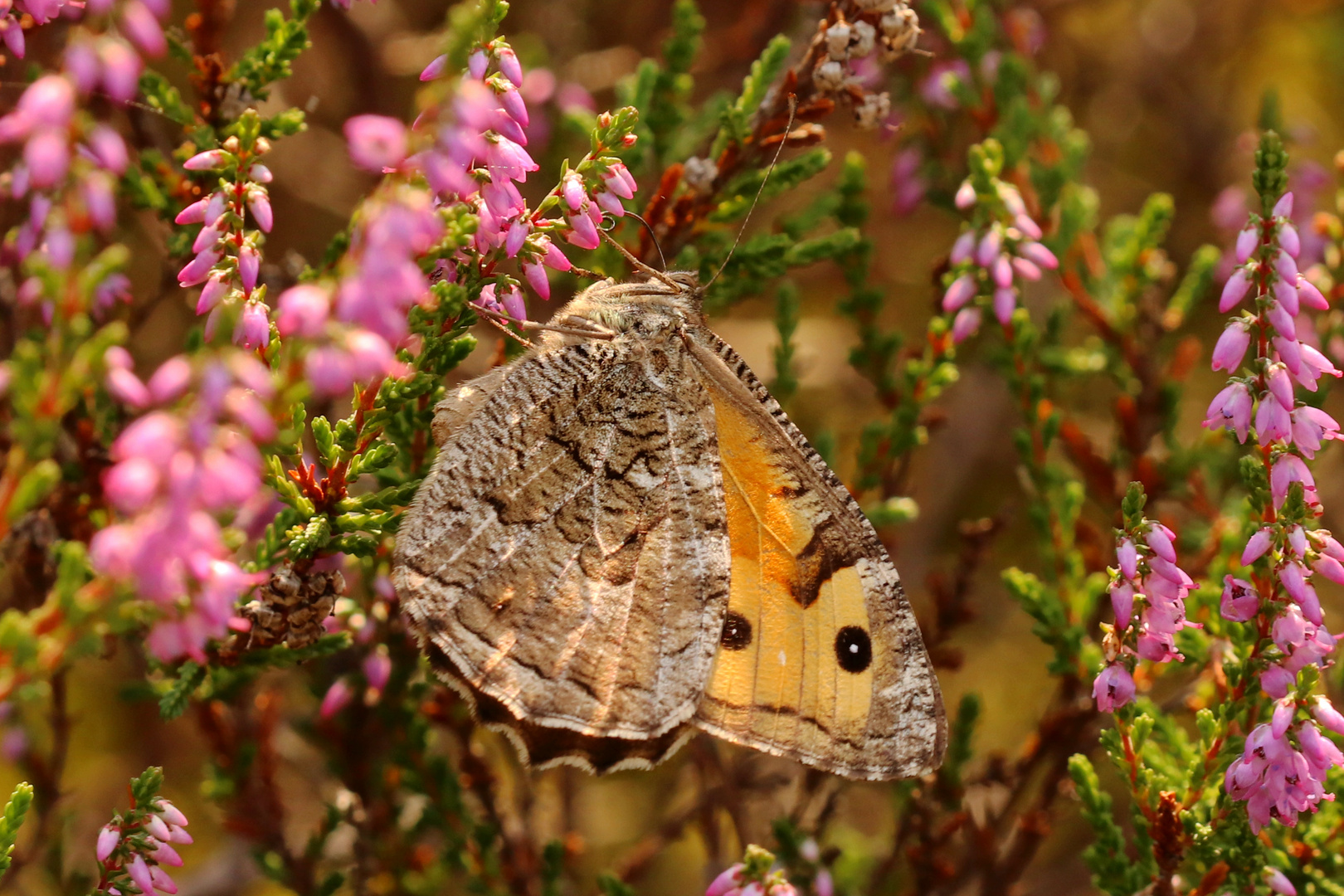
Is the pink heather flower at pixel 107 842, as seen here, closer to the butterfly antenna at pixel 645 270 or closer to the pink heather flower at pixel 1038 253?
the butterfly antenna at pixel 645 270

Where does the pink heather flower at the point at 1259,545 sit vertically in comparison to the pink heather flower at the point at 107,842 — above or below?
above

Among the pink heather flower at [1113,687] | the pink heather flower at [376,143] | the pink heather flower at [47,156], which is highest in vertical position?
the pink heather flower at [47,156]

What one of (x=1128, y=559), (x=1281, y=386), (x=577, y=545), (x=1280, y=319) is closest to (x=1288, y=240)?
(x=1280, y=319)

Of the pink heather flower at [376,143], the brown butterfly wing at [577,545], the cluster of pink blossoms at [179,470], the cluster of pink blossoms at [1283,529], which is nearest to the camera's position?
the cluster of pink blossoms at [179,470]

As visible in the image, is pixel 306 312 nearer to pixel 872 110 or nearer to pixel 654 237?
pixel 654 237

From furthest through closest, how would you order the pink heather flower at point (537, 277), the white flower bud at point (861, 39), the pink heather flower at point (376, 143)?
the white flower bud at point (861, 39)
the pink heather flower at point (537, 277)
the pink heather flower at point (376, 143)

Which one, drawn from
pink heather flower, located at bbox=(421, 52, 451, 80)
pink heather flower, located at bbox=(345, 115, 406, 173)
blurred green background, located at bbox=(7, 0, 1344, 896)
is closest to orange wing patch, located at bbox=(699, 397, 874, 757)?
pink heather flower, located at bbox=(421, 52, 451, 80)

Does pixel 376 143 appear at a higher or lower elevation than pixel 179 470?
higher

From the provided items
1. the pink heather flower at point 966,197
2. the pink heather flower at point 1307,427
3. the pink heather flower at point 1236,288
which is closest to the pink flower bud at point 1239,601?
the pink heather flower at point 1307,427
